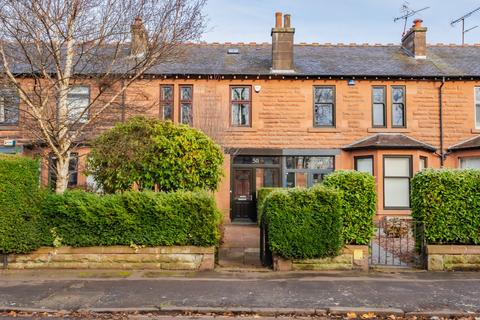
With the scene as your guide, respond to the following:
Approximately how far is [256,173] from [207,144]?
7179 mm

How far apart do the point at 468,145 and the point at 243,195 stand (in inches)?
363

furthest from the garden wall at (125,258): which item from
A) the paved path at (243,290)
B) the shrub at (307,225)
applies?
the shrub at (307,225)

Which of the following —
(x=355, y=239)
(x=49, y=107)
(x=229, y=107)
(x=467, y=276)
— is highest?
(x=229, y=107)

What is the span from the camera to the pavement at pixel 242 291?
596 cm

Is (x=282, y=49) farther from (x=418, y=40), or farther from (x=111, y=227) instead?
(x=111, y=227)

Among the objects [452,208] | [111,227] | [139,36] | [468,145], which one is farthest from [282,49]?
[111,227]

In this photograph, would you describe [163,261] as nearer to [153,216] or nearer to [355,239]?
[153,216]

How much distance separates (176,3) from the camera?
892 cm

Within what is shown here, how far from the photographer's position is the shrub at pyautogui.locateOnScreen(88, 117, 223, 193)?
370 inches

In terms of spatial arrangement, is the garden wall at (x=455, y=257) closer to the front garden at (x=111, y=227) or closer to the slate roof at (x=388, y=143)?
the front garden at (x=111, y=227)

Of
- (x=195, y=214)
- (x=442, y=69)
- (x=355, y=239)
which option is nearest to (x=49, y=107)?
(x=195, y=214)

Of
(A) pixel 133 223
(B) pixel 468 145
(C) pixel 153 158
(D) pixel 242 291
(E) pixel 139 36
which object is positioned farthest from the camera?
(B) pixel 468 145

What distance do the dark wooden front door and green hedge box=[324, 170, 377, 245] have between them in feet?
28.4

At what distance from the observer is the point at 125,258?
829 centimetres
